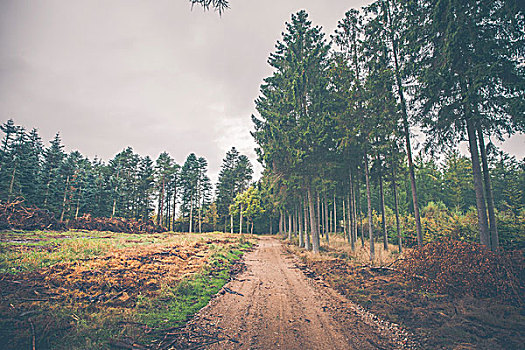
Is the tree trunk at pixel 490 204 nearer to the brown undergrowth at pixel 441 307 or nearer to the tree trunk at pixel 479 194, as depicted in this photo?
the tree trunk at pixel 479 194

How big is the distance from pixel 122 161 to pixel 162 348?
5699 cm

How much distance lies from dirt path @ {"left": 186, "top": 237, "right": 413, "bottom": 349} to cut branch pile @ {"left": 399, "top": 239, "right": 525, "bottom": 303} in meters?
2.68

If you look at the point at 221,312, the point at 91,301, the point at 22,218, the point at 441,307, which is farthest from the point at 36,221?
the point at 441,307

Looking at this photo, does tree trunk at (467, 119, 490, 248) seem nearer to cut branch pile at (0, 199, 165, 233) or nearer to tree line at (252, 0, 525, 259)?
tree line at (252, 0, 525, 259)

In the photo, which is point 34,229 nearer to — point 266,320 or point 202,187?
point 266,320

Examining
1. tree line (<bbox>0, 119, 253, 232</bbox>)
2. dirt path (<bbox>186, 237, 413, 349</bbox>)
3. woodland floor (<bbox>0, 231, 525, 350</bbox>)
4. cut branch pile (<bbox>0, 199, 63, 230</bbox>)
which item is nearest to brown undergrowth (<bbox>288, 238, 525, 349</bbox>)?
woodland floor (<bbox>0, 231, 525, 350</bbox>)

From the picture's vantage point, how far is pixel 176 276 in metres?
8.80

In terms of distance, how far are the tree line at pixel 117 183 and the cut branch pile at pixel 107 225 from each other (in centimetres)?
982

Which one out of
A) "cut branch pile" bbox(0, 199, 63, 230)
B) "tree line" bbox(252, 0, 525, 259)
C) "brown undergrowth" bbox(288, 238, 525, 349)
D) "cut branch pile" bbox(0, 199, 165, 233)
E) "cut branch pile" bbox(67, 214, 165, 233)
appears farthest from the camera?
"cut branch pile" bbox(67, 214, 165, 233)

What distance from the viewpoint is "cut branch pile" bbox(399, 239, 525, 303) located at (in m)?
5.62

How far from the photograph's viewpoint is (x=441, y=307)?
574 cm

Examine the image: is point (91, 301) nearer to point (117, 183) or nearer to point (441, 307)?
point (441, 307)

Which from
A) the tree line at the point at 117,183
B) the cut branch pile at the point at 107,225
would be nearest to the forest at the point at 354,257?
the cut branch pile at the point at 107,225

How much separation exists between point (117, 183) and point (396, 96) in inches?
2092
